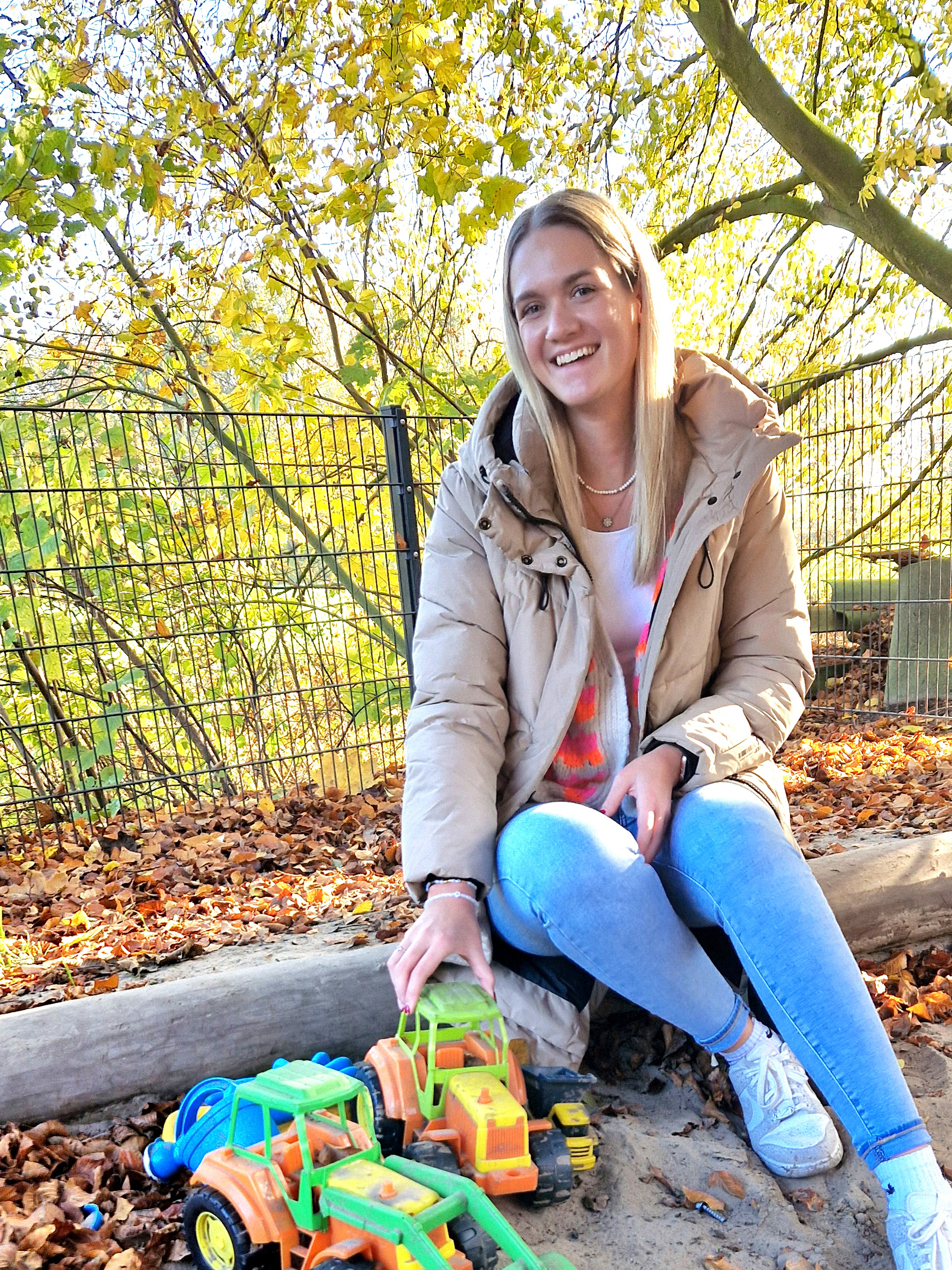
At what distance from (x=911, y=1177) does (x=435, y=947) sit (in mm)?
789

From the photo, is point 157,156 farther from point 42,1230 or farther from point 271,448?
point 42,1230

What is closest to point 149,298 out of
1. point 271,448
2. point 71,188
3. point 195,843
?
point 271,448

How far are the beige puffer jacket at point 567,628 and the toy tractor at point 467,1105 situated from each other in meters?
0.26

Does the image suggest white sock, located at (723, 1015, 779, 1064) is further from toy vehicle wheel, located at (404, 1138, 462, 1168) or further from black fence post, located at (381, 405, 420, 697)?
black fence post, located at (381, 405, 420, 697)

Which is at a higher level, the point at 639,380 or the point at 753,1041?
the point at 639,380

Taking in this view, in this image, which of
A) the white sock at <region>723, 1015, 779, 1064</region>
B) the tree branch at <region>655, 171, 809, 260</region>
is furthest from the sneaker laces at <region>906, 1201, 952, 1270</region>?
the tree branch at <region>655, 171, 809, 260</region>

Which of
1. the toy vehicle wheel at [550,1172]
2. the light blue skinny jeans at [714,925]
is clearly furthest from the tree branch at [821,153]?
the toy vehicle wheel at [550,1172]

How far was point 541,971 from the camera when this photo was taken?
1915 mm

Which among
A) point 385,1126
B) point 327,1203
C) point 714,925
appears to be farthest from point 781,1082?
point 327,1203

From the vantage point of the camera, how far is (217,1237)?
1411mm

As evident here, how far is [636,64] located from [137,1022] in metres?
6.25

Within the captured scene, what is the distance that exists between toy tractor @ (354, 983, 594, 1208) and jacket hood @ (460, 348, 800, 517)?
0.99 m

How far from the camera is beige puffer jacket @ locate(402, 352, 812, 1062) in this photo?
1.92m

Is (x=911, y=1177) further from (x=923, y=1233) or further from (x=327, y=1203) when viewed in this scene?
(x=327, y=1203)
